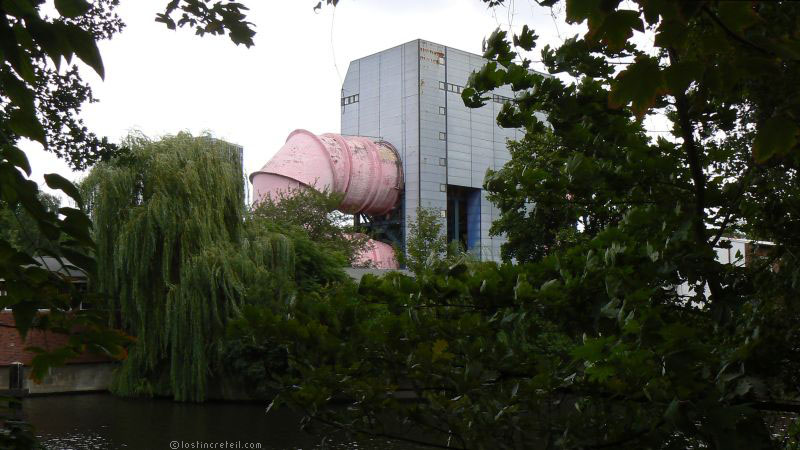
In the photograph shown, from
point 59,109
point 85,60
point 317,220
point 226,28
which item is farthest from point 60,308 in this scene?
point 317,220

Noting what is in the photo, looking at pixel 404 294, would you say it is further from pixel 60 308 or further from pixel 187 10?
pixel 187 10

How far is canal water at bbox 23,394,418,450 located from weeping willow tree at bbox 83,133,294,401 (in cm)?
91

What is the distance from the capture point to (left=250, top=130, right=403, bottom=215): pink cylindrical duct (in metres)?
34.1

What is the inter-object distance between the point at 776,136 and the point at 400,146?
35170 mm

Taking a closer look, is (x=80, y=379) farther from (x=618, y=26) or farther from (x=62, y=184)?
(x=618, y=26)

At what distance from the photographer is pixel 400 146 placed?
119 ft

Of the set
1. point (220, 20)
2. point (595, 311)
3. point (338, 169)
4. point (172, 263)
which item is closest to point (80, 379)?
point (172, 263)

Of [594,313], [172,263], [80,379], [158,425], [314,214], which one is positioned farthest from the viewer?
[314,214]

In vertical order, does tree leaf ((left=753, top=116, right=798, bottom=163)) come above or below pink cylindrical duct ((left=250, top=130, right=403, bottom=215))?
below

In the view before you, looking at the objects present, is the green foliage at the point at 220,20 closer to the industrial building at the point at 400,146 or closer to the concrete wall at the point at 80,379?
the concrete wall at the point at 80,379

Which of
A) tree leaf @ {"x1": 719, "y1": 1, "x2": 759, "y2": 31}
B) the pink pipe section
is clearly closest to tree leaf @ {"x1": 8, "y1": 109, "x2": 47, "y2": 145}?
tree leaf @ {"x1": 719, "y1": 1, "x2": 759, "y2": 31}

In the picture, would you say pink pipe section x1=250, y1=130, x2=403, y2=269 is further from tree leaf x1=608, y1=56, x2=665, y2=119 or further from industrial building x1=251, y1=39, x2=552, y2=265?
tree leaf x1=608, y1=56, x2=665, y2=119

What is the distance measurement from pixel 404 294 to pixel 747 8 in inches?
72.3

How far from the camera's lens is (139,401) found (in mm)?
20359
